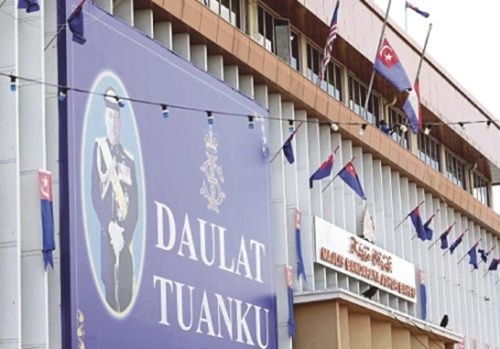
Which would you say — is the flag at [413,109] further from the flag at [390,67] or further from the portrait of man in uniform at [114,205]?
the portrait of man in uniform at [114,205]

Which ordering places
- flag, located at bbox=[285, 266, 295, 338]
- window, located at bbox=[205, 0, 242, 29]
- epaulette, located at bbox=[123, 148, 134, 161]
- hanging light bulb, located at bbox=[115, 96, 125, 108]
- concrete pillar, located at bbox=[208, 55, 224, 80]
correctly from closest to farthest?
hanging light bulb, located at bbox=[115, 96, 125, 108]
epaulette, located at bbox=[123, 148, 134, 161]
concrete pillar, located at bbox=[208, 55, 224, 80]
window, located at bbox=[205, 0, 242, 29]
flag, located at bbox=[285, 266, 295, 338]

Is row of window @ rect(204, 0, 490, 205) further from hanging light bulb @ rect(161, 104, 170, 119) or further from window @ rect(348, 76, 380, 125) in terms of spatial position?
hanging light bulb @ rect(161, 104, 170, 119)

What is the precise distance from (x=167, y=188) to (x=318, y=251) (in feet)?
27.9

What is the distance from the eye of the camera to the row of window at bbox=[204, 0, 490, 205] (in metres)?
35.6

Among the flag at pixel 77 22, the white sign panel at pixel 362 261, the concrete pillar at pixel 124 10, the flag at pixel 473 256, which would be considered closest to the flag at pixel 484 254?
the flag at pixel 473 256

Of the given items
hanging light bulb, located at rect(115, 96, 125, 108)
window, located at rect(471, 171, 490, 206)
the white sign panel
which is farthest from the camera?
window, located at rect(471, 171, 490, 206)

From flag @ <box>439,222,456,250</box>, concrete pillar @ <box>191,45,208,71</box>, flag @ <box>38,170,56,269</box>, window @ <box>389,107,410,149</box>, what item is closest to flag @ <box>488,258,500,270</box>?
flag @ <box>439,222,456,250</box>

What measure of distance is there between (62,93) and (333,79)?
17000 mm

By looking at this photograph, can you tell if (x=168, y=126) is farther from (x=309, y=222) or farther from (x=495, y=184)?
(x=495, y=184)

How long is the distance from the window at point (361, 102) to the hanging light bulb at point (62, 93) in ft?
57.8

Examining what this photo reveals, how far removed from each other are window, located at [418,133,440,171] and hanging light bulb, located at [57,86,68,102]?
24.9 m

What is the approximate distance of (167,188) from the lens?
29.1 m

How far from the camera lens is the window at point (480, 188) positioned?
184ft

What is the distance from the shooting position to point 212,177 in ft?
103
